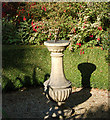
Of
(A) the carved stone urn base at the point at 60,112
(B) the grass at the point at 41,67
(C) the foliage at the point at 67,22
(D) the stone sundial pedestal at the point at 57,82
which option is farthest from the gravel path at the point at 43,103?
(C) the foliage at the point at 67,22

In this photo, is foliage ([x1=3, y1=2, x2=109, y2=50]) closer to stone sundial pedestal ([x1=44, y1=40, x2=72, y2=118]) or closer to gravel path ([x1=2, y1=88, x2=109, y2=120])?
gravel path ([x1=2, y1=88, x2=109, y2=120])

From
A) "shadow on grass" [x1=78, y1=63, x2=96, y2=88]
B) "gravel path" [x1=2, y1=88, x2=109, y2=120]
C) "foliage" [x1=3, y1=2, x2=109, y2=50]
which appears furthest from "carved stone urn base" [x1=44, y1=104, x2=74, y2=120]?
"foliage" [x1=3, y1=2, x2=109, y2=50]

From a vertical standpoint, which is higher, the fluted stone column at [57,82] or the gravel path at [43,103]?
the fluted stone column at [57,82]

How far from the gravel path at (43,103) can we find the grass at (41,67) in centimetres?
24

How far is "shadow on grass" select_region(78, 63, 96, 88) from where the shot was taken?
5.65 metres

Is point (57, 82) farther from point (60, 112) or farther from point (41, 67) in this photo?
point (41, 67)

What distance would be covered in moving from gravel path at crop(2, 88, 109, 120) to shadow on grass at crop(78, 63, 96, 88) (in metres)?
0.27

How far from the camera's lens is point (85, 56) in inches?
223

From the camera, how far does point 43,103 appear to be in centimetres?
485

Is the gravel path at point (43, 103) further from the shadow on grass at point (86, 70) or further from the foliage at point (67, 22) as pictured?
the foliage at point (67, 22)

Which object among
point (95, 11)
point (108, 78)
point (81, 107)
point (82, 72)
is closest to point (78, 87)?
point (82, 72)

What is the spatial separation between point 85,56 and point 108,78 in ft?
2.86

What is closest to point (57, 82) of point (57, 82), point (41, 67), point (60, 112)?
point (57, 82)

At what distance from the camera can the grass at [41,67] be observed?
5.55 m
